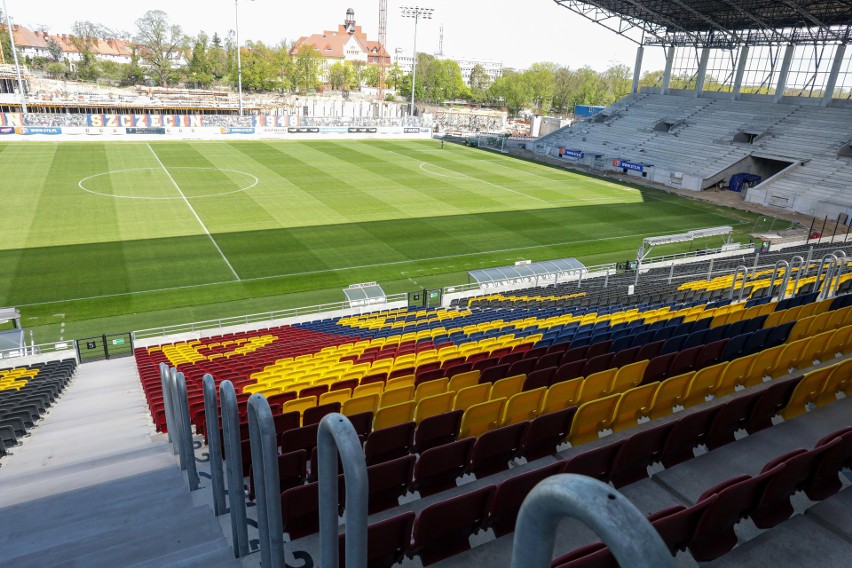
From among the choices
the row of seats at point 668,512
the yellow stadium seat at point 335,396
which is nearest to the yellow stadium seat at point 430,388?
the yellow stadium seat at point 335,396

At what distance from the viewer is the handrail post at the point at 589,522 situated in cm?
138

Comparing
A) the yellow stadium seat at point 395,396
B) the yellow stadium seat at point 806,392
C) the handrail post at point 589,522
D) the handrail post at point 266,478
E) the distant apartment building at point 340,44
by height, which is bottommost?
the yellow stadium seat at point 395,396

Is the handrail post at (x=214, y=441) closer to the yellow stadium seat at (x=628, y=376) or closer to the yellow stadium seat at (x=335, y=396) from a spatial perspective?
the yellow stadium seat at (x=335, y=396)

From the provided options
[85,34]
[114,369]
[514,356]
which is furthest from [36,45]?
[514,356]

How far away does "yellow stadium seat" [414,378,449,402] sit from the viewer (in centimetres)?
820

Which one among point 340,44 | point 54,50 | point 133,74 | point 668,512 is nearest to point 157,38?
point 133,74

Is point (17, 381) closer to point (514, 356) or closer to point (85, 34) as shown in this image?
point (514, 356)

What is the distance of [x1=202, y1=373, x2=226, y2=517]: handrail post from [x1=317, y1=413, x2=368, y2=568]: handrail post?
236cm

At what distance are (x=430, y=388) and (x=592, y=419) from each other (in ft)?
8.08

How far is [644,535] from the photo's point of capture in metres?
1.39

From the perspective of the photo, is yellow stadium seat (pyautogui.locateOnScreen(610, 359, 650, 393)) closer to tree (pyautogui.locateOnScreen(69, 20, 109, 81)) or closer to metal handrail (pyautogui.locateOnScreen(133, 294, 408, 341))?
metal handrail (pyautogui.locateOnScreen(133, 294, 408, 341))

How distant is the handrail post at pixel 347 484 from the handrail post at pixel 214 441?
2356 millimetres

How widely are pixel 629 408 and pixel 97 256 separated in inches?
1110

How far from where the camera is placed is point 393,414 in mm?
7078
